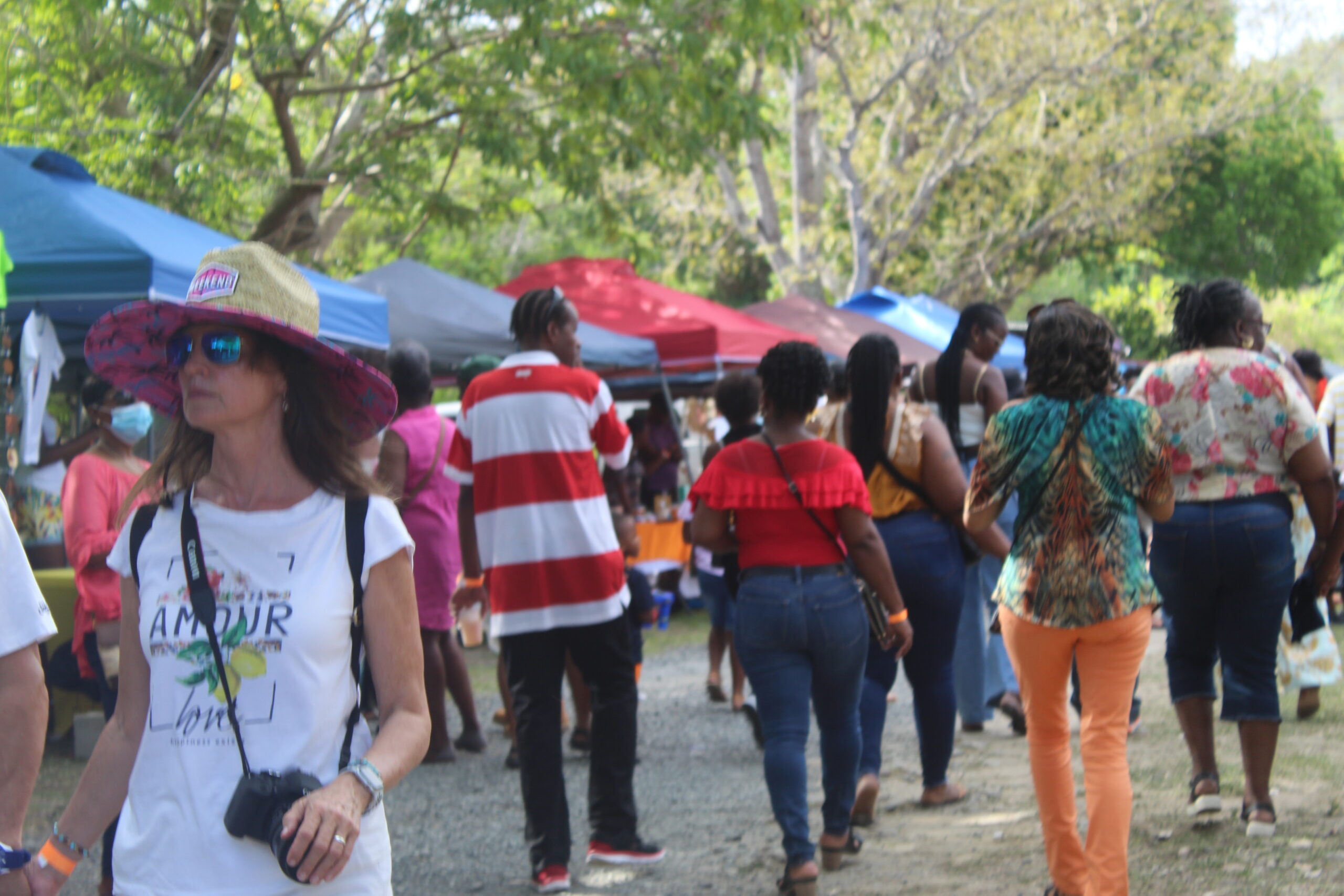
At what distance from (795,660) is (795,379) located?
3.03 feet

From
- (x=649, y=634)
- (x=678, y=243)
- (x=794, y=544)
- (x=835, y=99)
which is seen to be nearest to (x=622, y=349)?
(x=649, y=634)

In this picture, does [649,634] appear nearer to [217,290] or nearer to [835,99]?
[217,290]

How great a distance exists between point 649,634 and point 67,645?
545 cm

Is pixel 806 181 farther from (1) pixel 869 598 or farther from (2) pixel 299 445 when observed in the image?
(2) pixel 299 445

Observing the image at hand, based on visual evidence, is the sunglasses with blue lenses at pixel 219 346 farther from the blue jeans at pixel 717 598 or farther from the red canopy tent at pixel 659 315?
the red canopy tent at pixel 659 315

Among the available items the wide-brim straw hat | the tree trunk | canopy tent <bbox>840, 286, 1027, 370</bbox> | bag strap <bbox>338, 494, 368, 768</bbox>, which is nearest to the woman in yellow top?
the wide-brim straw hat

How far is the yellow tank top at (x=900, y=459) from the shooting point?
5.13m

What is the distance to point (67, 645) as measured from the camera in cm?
696

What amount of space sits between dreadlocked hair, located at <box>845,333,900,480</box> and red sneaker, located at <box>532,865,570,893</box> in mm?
1834

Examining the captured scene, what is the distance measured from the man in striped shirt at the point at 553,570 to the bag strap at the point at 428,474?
1.63 metres

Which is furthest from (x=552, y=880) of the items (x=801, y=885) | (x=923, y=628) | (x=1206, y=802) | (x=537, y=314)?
(x=1206, y=802)

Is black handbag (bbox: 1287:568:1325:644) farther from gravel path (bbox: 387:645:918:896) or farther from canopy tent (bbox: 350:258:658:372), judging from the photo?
canopy tent (bbox: 350:258:658:372)

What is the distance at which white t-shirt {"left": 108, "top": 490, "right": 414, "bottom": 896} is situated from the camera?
201 centimetres

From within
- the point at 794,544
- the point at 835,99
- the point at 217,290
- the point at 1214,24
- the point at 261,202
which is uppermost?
the point at 1214,24
